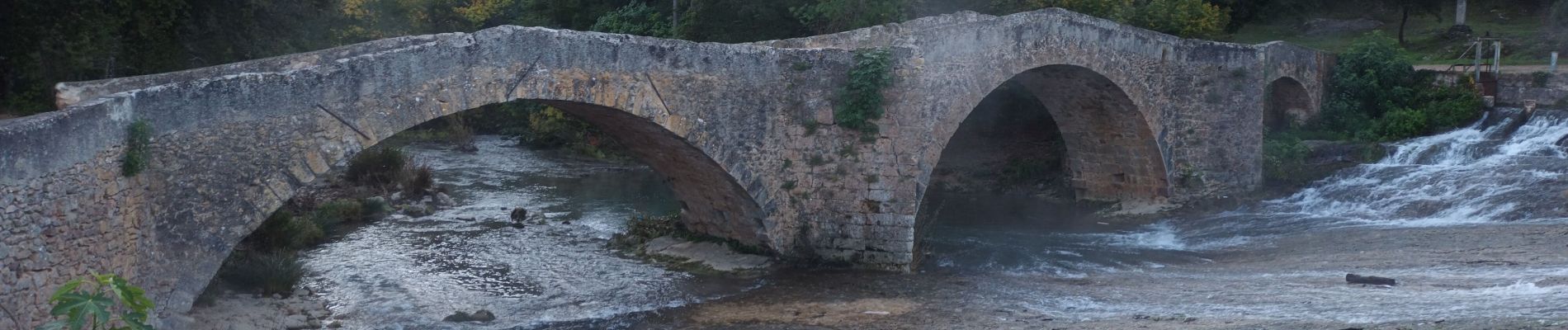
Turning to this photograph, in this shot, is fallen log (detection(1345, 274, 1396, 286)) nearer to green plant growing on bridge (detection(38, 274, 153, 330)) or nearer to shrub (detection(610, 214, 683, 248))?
shrub (detection(610, 214, 683, 248))

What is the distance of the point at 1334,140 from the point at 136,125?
57.4 feet

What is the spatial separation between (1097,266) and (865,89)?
11.1 feet

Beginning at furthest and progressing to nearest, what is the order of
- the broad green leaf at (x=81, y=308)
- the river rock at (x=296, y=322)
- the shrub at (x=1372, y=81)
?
the shrub at (x=1372, y=81) → the river rock at (x=296, y=322) → the broad green leaf at (x=81, y=308)

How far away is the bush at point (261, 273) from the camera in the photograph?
11031 mm

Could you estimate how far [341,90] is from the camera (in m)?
9.28

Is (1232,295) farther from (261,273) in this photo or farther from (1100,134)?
(261,273)

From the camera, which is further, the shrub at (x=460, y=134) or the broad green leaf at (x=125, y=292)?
the shrub at (x=460, y=134)

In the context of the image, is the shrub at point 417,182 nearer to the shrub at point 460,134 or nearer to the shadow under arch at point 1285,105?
the shrub at point 460,134

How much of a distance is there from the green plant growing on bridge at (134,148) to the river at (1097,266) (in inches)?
109

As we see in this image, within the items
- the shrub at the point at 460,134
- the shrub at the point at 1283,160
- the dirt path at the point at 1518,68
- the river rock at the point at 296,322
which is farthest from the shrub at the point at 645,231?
the dirt path at the point at 1518,68

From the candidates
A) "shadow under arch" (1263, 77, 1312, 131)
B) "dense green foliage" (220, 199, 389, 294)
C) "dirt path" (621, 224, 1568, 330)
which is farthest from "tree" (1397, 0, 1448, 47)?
"dense green foliage" (220, 199, 389, 294)

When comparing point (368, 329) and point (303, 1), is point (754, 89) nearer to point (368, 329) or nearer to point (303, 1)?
point (368, 329)

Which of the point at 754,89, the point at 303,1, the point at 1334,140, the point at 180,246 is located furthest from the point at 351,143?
the point at 1334,140

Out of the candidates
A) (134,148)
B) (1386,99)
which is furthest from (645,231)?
(1386,99)
